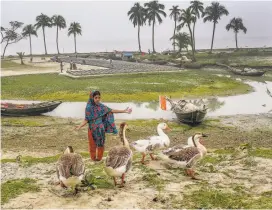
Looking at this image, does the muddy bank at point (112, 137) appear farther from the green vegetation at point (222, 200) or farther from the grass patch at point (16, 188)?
the green vegetation at point (222, 200)

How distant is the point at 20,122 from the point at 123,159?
15307 millimetres

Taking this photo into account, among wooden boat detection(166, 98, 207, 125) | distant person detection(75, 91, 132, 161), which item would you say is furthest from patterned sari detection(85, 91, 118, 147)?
wooden boat detection(166, 98, 207, 125)

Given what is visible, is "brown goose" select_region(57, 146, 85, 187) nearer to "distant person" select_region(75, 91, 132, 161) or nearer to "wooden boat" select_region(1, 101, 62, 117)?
"distant person" select_region(75, 91, 132, 161)

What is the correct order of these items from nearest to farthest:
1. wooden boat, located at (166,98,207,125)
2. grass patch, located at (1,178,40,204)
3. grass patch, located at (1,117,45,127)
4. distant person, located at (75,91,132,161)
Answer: grass patch, located at (1,178,40,204) → distant person, located at (75,91,132,161) → wooden boat, located at (166,98,207,125) → grass patch, located at (1,117,45,127)

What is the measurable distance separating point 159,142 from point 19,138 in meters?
9.62

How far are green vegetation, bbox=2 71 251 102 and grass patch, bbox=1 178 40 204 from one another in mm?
21786

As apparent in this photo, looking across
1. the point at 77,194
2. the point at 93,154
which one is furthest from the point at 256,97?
the point at 77,194

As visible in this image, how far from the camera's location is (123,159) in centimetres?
995

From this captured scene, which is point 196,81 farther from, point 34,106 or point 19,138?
point 19,138

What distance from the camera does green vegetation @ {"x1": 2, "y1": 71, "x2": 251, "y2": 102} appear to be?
34.4 metres

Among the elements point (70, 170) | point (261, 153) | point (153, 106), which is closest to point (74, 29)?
point (153, 106)

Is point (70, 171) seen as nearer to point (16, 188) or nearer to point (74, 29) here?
point (16, 188)

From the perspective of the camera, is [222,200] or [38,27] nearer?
[222,200]

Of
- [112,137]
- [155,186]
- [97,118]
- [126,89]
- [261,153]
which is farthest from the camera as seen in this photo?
[126,89]
